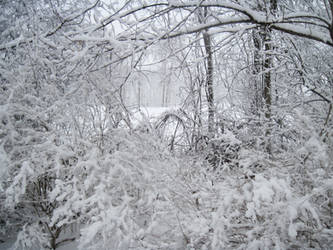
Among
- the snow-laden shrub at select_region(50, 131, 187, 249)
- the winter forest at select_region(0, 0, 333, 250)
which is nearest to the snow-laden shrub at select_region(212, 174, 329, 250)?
the winter forest at select_region(0, 0, 333, 250)

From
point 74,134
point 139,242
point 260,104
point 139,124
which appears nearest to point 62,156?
point 74,134

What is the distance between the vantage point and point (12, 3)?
4.13 meters

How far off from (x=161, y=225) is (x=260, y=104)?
3.52 metres

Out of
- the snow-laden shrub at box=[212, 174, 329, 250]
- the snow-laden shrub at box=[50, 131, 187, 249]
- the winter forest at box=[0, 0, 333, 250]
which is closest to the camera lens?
the snow-laden shrub at box=[212, 174, 329, 250]

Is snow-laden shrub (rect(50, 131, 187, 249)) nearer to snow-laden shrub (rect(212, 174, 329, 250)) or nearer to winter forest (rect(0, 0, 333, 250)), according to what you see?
winter forest (rect(0, 0, 333, 250))

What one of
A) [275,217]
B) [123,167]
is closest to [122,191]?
[123,167]

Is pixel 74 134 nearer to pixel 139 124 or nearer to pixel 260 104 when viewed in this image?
pixel 139 124

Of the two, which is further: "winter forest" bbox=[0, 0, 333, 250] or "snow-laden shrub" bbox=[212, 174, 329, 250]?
"winter forest" bbox=[0, 0, 333, 250]

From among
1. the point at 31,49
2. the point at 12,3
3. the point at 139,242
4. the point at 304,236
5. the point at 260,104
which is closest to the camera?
the point at 304,236

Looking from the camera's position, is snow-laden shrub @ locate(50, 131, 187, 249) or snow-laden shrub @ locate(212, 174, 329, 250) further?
snow-laden shrub @ locate(50, 131, 187, 249)

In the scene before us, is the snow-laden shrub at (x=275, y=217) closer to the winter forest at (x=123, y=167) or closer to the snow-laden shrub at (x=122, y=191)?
the winter forest at (x=123, y=167)

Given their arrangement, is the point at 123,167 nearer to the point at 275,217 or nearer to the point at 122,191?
the point at 122,191

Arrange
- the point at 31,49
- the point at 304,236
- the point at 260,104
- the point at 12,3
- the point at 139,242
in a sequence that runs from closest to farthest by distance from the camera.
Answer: the point at 304,236, the point at 139,242, the point at 31,49, the point at 12,3, the point at 260,104

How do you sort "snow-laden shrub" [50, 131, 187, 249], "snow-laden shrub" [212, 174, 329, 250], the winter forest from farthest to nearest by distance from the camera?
1. "snow-laden shrub" [50, 131, 187, 249]
2. the winter forest
3. "snow-laden shrub" [212, 174, 329, 250]
